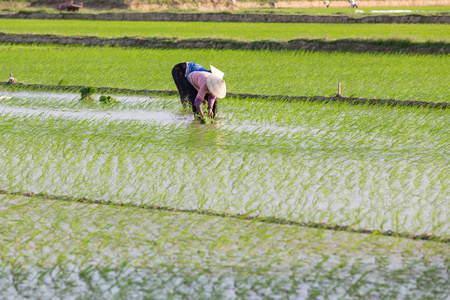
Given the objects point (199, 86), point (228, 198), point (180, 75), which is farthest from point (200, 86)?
point (228, 198)

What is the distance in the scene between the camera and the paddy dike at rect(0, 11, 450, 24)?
61.6ft

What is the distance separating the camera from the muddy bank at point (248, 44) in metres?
Answer: 12.1

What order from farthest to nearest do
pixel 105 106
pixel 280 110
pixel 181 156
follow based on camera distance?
1. pixel 105 106
2. pixel 280 110
3. pixel 181 156

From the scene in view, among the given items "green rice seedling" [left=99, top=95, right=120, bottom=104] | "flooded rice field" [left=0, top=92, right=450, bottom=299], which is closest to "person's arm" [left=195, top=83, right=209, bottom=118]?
"flooded rice field" [left=0, top=92, right=450, bottom=299]

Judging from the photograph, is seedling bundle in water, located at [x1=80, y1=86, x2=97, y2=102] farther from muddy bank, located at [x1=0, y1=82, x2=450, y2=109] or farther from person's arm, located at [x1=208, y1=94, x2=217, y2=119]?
person's arm, located at [x1=208, y1=94, x2=217, y2=119]

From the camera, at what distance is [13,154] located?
5.54 m

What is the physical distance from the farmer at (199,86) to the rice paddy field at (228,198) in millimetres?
258

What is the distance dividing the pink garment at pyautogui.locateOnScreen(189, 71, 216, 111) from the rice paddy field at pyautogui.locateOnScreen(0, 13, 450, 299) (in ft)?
1.01

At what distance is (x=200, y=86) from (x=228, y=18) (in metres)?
16.6

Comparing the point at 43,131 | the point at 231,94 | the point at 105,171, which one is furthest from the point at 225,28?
the point at 105,171

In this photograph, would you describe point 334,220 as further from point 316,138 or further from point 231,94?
point 231,94

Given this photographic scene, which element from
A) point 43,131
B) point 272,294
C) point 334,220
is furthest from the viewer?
point 43,131

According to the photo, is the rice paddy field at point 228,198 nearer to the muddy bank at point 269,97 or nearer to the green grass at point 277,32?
the muddy bank at point 269,97

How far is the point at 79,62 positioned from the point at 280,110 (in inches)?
237
